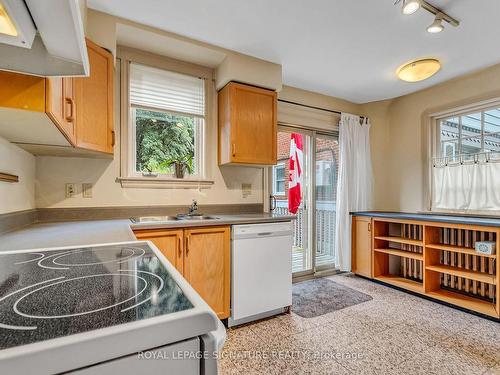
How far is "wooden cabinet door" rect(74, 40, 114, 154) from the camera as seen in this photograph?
180 centimetres

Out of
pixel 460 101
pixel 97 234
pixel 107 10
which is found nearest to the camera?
pixel 97 234

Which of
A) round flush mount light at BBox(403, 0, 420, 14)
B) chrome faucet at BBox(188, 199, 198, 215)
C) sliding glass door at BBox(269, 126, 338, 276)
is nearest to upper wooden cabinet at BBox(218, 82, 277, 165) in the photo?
chrome faucet at BBox(188, 199, 198, 215)

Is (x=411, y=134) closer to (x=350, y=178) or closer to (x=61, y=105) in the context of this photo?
(x=350, y=178)

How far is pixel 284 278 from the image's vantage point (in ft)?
8.18

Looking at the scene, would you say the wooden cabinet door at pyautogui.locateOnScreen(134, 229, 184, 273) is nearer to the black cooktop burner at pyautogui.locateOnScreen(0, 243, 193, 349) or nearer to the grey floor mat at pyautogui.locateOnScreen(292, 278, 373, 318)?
the black cooktop burner at pyautogui.locateOnScreen(0, 243, 193, 349)

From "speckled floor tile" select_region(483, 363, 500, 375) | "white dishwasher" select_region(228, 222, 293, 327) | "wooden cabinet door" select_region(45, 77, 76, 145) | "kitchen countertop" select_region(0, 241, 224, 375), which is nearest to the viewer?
"kitchen countertop" select_region(0, 241, 224, 375)

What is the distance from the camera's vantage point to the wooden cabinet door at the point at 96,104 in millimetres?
1796

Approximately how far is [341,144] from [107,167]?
9.47 feet

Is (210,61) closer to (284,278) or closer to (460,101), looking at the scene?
(284,278)

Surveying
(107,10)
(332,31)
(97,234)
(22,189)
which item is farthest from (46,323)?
(332,31)

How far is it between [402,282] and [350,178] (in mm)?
1445

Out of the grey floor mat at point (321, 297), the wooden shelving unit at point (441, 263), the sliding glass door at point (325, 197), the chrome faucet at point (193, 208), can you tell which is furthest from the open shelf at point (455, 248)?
the chrome faucet at point (193, 208)

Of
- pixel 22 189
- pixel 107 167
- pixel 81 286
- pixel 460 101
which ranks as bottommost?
pixel 81 286

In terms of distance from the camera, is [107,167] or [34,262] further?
[107,167]
